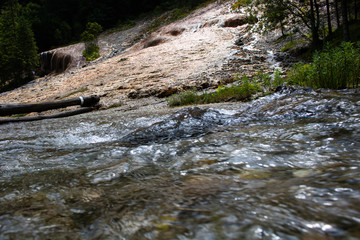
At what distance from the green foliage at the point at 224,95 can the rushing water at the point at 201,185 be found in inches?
116

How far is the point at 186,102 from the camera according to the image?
691 centimetres

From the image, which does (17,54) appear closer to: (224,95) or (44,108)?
(44,108)

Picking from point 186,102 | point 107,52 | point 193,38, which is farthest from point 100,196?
point 107,52

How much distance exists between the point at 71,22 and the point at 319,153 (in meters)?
50.6

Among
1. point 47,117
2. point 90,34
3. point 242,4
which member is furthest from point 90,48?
point 47,117

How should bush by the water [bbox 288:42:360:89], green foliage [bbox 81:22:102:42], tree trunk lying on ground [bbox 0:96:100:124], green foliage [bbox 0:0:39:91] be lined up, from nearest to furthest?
1. bush by the water [bbox 288:42:360:89]
2. tree trunk lying on ground [bbox 0:96:100:124]
3. green foliage [bbox 81:22:102:42]
4. green foliage [bbox 0:0:39:91]

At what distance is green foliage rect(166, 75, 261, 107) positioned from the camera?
20.1ft

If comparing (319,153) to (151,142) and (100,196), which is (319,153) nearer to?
(100,196)

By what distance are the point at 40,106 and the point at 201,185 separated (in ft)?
26.0

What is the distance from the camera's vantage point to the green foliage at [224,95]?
6.13 m

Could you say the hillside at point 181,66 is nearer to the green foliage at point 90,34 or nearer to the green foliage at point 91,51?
the green foliage at point 91,51

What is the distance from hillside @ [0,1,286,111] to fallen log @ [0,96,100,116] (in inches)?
20.7

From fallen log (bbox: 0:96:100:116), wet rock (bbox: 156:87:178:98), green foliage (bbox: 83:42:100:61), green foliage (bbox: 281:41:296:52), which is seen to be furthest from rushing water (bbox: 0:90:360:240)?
green foliage (bbox: 83:42:100:61)

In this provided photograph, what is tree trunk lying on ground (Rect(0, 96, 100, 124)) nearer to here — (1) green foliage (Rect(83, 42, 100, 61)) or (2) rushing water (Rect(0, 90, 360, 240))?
(2) rushing water (Rect(0, 90, 360, 240))
